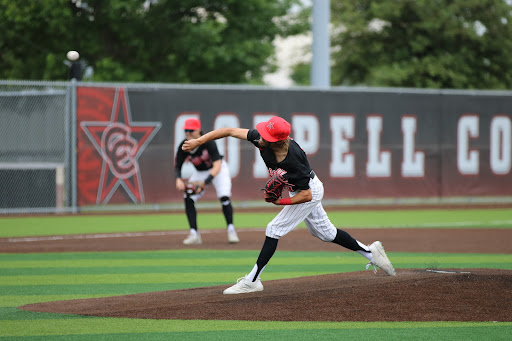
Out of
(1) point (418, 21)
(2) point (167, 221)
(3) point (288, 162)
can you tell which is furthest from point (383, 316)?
(1) point (418, 21)

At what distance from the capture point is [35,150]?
59.3 feet

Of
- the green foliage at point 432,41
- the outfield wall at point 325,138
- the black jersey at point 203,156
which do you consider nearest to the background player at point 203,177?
the black jersey at point 203,156

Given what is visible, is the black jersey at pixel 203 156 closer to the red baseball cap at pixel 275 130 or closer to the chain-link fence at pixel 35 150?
the red baseball cap at pixel 275 130

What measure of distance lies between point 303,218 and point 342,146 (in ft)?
42.7

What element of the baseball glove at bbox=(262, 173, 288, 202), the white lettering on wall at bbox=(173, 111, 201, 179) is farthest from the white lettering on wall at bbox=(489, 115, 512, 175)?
the baseball glove at bbox=(262, 173, 288, 202)

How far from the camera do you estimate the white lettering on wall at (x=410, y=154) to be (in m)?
21.2

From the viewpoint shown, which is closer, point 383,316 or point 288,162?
point 383,316

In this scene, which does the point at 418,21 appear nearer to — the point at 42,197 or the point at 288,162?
the point at 42,197

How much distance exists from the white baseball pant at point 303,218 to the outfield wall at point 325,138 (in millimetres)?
11247

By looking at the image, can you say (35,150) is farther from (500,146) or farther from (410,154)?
(500,146)

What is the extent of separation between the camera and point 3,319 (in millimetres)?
6578

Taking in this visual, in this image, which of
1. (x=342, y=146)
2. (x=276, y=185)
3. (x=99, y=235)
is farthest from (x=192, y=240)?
(x=342, y=146)

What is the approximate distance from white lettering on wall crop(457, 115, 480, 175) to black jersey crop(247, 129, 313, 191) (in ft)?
49.0

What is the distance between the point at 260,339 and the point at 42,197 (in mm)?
13397
